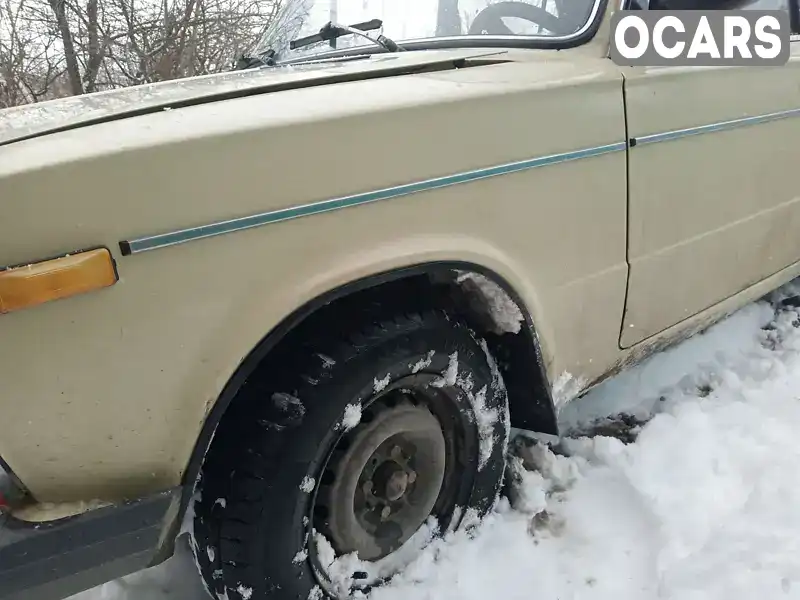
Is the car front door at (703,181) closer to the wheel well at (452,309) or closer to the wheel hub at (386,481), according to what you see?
the wheel well at (452,309)

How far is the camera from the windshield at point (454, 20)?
237 centimetres

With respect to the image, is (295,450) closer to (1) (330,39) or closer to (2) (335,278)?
(2) (335,278)

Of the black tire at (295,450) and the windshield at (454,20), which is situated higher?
the windshield at (454,20)

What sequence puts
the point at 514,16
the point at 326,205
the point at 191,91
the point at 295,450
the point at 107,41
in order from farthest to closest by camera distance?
the point at 107,41
the point at 514,16
the point at 191,91
the point at 295,450
the point at 326,205

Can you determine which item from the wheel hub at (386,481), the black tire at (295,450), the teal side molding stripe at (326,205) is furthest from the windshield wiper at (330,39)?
the wheel hub at (386,481)

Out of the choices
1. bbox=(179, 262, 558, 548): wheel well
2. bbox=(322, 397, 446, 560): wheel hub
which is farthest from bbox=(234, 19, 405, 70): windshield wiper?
bbox=(322, 397, 446, 560): wheel hub

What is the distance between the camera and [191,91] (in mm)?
1825

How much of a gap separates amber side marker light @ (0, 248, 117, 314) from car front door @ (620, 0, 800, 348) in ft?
5.12

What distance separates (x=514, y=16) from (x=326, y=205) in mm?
1281

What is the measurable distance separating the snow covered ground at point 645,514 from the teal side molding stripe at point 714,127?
1.10 m

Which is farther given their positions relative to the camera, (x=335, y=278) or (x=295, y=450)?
(x=295, y=450)

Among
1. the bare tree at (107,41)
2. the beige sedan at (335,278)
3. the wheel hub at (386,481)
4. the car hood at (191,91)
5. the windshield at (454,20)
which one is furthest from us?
the bare tree at (107,41)

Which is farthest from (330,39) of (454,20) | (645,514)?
(645,514)

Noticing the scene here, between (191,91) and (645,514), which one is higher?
(191,91)
